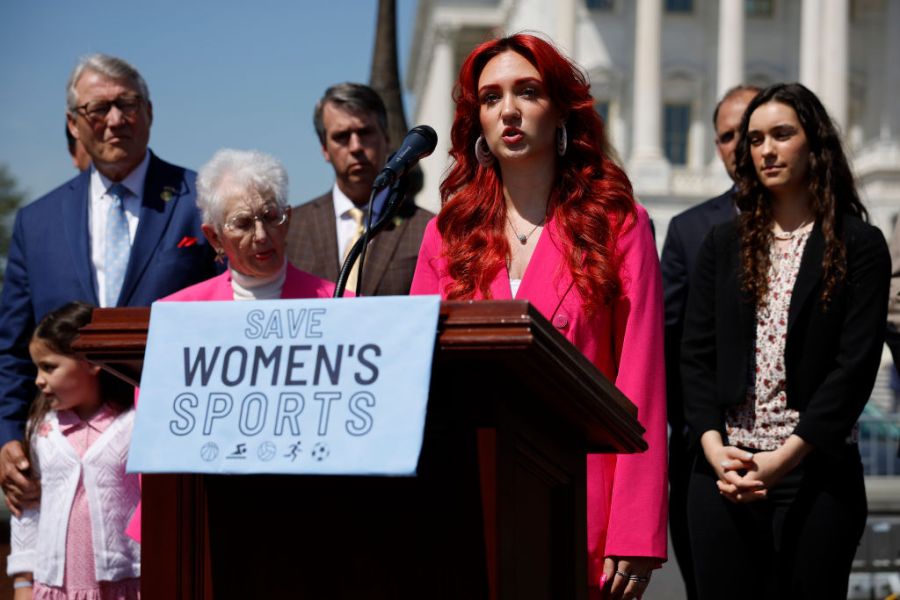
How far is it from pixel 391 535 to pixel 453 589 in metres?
0.14

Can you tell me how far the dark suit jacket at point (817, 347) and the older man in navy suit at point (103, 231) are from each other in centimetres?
200

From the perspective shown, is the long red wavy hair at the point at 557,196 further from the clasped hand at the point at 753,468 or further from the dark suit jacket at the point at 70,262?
the dark suit jacket at the point at 70,262

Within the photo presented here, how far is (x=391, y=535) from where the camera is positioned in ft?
7.93

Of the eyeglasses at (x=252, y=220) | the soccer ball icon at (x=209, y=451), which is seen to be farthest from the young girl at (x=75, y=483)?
the soccer ball icon at (x=209, y=451)

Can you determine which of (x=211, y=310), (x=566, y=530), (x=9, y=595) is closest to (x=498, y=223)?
(x=566, y=530)

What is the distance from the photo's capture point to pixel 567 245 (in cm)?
331

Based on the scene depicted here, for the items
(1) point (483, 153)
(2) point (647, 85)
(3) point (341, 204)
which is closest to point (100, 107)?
(3) point (341, 204)

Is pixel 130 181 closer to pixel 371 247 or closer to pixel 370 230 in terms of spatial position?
pixel 371 247

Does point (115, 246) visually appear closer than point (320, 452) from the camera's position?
No

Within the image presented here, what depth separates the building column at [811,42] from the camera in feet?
166

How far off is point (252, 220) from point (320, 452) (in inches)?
83.8

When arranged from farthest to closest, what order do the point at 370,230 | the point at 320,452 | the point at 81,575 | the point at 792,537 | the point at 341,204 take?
1. the point at 341,204
2. the point at 81,575
3. the point at 792,537
4. the point at 370,230
5. the point at 320,452

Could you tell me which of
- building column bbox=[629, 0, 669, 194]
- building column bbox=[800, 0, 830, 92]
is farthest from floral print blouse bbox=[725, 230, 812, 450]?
building column bbox=[800, 0, 830, 92]

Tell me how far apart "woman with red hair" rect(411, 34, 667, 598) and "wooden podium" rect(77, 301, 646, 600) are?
600 millimetres
